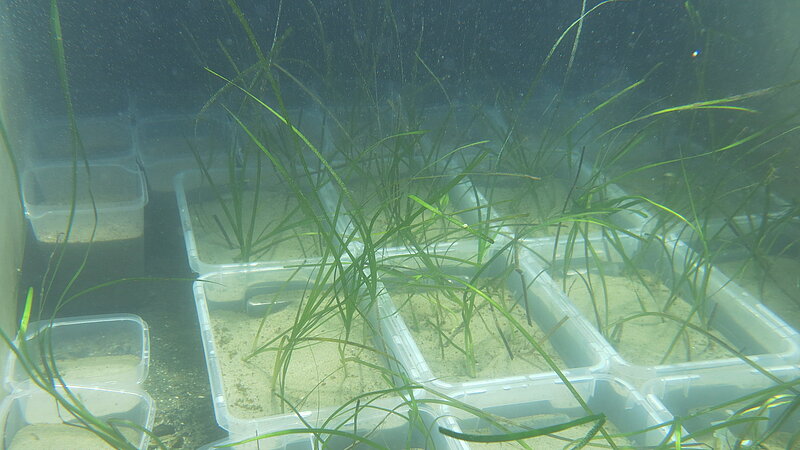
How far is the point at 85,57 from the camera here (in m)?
1.92

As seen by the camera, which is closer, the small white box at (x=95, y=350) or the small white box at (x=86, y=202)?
the small white box at (x=95, y=350)

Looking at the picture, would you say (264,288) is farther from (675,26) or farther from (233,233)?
(675,26)

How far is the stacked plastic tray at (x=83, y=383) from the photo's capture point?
3.19 ft

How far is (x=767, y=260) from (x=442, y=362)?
3.09 feet

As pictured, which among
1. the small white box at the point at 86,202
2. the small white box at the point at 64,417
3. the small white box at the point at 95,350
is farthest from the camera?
the small white box at the point at 86,202

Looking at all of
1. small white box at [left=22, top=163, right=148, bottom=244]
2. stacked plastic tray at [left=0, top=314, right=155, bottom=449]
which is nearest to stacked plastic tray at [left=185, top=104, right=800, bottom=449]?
stacked plastic tray at [left=0, top=314, right=155, bottom=449]

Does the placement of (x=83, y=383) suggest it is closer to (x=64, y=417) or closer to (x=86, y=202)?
(x=64, y=417)

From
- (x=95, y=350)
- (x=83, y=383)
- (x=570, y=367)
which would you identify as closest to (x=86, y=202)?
(x=95, y=350)

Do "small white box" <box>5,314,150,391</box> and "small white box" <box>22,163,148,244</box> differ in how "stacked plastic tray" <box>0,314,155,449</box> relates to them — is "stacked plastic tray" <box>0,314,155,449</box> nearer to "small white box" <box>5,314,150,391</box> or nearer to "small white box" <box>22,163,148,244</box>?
"small white box" <box>5,314,150,391</box>

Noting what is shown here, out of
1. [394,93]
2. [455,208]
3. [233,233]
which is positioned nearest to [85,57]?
[233,233]

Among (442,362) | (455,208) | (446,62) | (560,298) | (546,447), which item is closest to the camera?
(546,447)

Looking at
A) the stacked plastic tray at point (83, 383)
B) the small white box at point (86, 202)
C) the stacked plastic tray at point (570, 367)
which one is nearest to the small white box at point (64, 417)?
the stacked plastic tray at point (83, 383)

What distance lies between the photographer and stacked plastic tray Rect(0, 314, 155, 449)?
973mm

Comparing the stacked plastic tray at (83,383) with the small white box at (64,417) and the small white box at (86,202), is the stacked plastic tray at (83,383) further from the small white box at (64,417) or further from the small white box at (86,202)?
the small white box at (86,202)
